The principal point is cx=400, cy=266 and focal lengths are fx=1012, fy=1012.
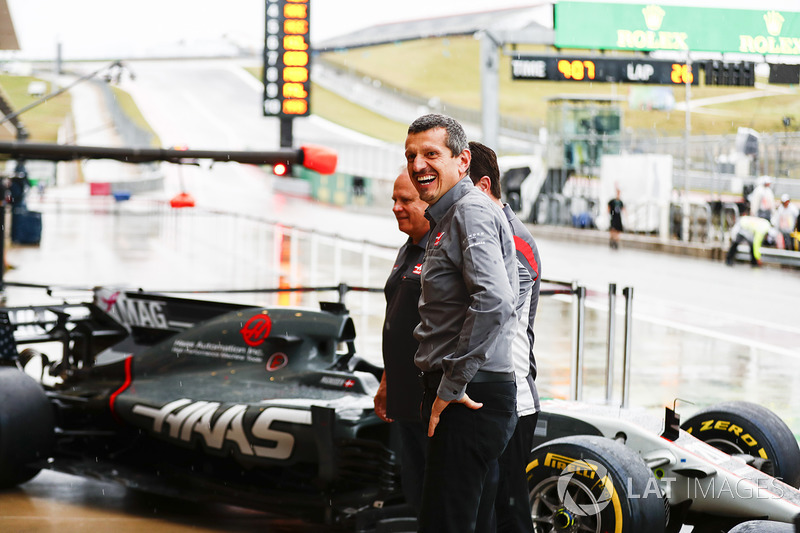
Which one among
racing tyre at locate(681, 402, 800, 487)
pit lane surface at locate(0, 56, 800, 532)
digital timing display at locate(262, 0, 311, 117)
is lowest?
pit lane surface at locate(0, 56, 800, 532)

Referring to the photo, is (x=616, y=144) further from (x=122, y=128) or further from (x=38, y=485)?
(x=122, y=128)

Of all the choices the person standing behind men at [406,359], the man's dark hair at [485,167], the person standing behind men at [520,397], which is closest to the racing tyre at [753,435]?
the person standing behind men at [520,397]

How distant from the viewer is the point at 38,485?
579 centimetres

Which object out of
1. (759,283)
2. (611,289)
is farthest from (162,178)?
(611,289)

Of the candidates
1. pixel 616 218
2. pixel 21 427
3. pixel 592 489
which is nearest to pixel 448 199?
pixel 592 489

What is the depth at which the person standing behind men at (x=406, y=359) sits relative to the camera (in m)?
3.55

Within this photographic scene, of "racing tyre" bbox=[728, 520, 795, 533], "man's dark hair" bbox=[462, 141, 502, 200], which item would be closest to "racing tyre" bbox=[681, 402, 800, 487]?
"racing tyre" bbox=[728, 520, 795, 533]

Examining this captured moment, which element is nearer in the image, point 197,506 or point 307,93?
point 197,506

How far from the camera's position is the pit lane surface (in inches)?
212

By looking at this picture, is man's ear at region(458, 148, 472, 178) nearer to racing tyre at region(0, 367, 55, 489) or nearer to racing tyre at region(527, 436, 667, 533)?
racing tyre at region(527, 436, 667, 533)

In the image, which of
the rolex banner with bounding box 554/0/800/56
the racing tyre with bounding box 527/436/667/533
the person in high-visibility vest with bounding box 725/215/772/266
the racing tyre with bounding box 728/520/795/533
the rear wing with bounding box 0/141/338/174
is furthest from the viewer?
the rolex banner with bounding box 554/0/800/56

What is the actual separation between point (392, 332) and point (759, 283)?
51.6 ft

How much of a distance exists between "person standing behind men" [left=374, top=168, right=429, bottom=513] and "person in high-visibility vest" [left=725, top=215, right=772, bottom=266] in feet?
60.4

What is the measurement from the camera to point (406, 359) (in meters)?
3.55
